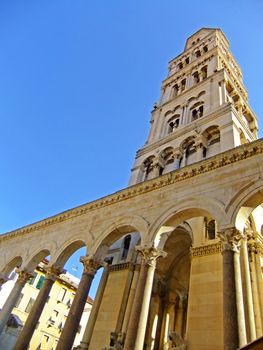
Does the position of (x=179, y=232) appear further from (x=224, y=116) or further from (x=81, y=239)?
(x=224, y=116)

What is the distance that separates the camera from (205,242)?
10891 millimetres

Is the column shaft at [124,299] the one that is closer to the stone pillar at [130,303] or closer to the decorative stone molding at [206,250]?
the stone pillar at [130,303]

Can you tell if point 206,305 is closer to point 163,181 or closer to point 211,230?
point 211,230

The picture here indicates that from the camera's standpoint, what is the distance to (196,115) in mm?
20156

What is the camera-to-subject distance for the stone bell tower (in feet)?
53.9

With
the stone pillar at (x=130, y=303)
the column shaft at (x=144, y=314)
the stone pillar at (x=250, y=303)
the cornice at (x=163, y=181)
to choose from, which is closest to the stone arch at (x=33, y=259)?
the cornice at (x=163, y=181)

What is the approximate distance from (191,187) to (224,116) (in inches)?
308

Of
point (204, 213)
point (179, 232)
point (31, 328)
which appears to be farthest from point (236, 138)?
point (31, 328)

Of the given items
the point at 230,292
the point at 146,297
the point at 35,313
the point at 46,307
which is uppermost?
the point at 46,307

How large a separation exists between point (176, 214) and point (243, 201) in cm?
238

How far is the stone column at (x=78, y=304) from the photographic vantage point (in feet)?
31.7

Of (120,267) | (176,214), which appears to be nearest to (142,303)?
(176,214)

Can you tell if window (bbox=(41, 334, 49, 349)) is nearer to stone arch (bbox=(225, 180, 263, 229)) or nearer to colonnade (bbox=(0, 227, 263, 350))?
colonnade (bbox=(0, 227, 263, 350))

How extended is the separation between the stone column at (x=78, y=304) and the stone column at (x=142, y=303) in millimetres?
2479
